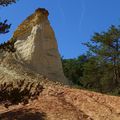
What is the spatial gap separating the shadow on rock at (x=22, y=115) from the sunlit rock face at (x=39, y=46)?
8473mm

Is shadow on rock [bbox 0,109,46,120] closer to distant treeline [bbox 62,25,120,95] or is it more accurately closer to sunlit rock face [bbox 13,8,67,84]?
sunlit rock face [bbox 13,8,67,84]

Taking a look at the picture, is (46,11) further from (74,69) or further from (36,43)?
(74,69)

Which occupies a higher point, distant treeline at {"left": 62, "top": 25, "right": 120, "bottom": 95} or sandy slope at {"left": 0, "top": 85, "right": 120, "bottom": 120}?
distant treeline at {"left": 62, "top": 25, "right": 120, "bottom": 95}

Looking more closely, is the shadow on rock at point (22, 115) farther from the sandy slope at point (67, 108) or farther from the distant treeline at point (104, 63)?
the distant treeline at point (104, 63)

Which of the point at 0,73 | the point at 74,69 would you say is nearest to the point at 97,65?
the point at 74,69

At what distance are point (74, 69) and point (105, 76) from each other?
679 inches

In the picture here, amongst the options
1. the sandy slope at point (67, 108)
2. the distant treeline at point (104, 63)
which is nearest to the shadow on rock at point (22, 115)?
the sandy slope at point (67, 108)

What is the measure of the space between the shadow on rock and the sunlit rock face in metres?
8.47

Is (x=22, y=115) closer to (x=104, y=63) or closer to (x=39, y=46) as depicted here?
(x=39, y=46)

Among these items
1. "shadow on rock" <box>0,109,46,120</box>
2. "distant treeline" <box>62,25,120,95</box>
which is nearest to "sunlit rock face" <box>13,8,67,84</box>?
"shadow on rock" <box>0,109,46,120</box>

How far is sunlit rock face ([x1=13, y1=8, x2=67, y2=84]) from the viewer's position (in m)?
25.1

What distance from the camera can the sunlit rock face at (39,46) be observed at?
→ 2511cm

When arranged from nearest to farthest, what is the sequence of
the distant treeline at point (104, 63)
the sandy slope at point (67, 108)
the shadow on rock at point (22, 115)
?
the shadow on rock at point (22, 115) < the sandy slope at point (67, 108) < the distant treeline at point (104, 63)

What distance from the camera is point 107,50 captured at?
4759cm
